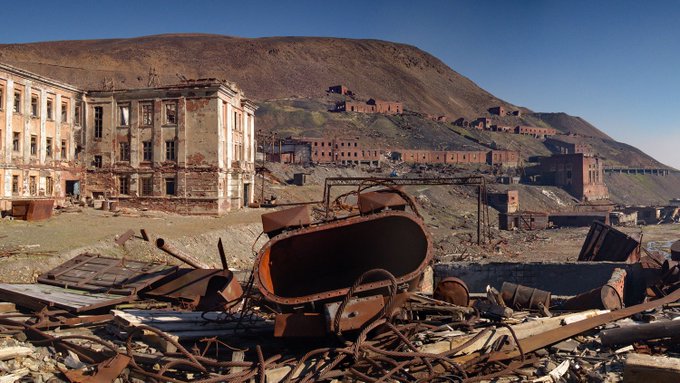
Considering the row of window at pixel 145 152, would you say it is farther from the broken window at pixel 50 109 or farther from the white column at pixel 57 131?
the broken window at pixel 50 109

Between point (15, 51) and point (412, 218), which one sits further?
point (15, 51)

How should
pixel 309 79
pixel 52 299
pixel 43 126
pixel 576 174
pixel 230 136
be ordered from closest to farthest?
1. pixel 52 299
2. pixel 43 126
3. pixel 230 136
4. pixel 576 174
5. pixel 309 79

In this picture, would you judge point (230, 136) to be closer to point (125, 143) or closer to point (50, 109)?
point (125, 143)

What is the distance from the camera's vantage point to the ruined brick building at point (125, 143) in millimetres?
28109

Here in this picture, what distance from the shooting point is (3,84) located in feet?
87.6

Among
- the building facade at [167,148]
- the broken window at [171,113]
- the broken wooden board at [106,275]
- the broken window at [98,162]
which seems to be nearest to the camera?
the broken wooden board at [106,275]

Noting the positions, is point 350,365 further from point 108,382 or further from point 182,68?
point 182,68

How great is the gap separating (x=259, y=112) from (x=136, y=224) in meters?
87.4

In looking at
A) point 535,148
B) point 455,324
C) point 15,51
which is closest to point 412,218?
point 455,324

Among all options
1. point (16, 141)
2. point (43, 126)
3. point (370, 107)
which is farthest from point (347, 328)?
point (370, 107)

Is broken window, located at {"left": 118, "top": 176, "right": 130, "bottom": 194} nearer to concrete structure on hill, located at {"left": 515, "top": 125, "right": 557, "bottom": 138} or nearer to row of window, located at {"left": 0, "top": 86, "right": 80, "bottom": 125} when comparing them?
row of window, located at {"left": 0, "top": 86, "right": 80, "bottom": 125}

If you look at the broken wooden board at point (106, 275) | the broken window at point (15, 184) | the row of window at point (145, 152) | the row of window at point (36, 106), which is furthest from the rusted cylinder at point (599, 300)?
the row of window at point (36, 106)

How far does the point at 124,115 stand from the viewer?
102 ft

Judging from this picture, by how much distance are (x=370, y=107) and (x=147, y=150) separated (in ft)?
287
